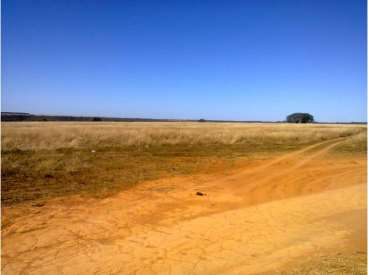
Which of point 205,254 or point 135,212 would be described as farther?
point 135,212

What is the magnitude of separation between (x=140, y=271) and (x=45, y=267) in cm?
134

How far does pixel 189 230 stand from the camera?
553cm

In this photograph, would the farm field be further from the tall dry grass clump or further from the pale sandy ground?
the tall dry grass clump

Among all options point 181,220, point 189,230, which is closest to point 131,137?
point 181,220

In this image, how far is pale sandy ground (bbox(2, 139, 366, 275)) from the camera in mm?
4320

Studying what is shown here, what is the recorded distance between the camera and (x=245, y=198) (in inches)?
304

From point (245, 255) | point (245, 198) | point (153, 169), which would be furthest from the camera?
point (153, 169)

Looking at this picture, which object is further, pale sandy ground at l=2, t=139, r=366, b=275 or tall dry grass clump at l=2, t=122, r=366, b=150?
tall dry grass clump at l=2, t=122, r=366, b=150

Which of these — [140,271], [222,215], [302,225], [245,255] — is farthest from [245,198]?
[140,271]

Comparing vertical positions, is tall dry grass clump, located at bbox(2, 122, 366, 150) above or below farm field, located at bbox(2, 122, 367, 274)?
above

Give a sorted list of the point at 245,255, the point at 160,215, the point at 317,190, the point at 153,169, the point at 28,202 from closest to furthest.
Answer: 1. the point at 245,255
2. the point at 160,215
3. the point at 28,202
4. the point at 317,190
5. the point at 153,169

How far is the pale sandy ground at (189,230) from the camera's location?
14.2 feet

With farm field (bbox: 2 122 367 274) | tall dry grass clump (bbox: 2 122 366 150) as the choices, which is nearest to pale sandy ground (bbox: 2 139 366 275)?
farm field (bbox: 2 122 367 274)

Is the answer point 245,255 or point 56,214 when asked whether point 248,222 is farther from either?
point 56,214
